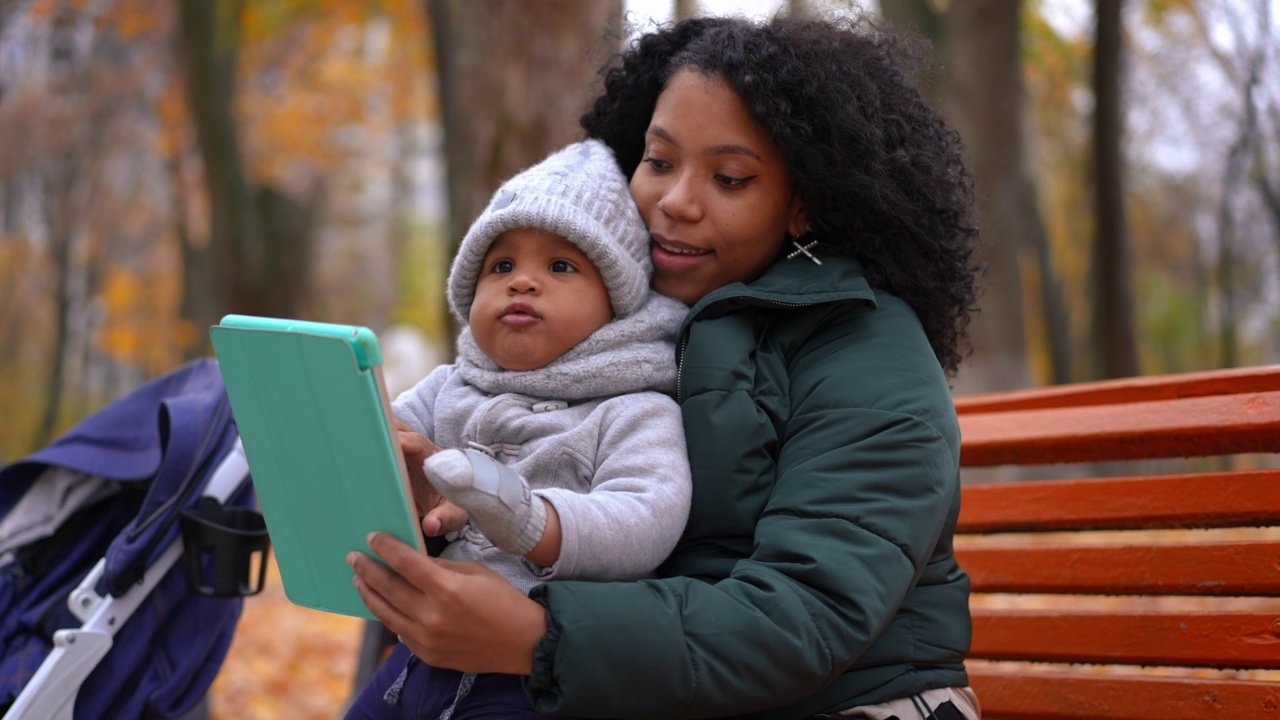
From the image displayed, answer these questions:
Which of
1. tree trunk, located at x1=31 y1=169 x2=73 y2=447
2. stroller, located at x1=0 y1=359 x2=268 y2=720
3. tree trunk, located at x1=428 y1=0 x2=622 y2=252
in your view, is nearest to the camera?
stroller, located at x1=0 y1=359 x2=268 y2=720

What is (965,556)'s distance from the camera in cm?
291

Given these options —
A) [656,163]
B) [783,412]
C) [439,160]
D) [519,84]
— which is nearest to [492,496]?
[783,412]

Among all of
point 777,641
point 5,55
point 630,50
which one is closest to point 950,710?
point 777,641

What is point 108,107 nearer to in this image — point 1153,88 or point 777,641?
point 1153,88

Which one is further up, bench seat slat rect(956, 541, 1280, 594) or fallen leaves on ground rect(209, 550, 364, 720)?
bench seat slat rect(956, 541, 1280, 594)

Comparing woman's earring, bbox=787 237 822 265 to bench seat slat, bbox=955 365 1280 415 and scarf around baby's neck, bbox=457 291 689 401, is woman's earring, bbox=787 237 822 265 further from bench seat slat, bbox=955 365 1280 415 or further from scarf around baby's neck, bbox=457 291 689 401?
A: bench seat slat, bbox=955 365 1280 415

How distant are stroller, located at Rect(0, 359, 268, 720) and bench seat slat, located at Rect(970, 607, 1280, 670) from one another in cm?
170

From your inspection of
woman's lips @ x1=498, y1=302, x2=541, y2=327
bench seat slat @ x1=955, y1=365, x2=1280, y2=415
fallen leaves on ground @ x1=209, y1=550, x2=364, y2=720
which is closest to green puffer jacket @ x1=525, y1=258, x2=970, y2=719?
woman's lips @ x1=498, y1=302, x2=541, y2=327

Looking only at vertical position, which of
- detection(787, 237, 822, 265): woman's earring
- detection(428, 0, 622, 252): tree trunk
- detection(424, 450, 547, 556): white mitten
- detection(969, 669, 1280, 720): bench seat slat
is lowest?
detection(969, 669, 1280, 720): bench seat slat

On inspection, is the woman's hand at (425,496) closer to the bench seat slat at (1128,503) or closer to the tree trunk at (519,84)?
the bench seat slat at (1128,503)

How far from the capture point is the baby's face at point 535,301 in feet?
7.16

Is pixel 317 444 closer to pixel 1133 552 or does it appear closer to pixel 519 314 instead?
pixel 519 314

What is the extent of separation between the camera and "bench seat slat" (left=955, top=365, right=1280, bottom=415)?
2.49m

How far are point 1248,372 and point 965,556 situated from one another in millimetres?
746
